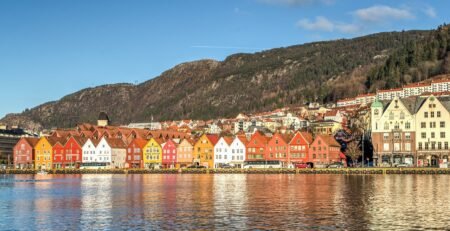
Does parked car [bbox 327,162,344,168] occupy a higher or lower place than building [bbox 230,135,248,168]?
lower

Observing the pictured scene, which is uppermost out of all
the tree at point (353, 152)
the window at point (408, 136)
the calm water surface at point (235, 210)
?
the window at point (408, 136)

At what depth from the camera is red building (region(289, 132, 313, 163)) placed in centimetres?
12962

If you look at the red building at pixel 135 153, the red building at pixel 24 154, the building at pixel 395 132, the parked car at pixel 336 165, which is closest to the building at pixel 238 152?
the parked car at pixel 336 165

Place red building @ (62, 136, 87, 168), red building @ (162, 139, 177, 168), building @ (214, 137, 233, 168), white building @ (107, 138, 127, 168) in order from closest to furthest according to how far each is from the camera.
A: building @ (214, 137, 233, 168)
red building @ (162, 139, 177, 168)
white building @ (107, 138, 127, 168)
red building @ (62, 136, 87, 168)

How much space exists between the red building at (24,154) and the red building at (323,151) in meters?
73.5

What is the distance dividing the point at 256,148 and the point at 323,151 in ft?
52.5

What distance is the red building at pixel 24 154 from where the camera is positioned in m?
159

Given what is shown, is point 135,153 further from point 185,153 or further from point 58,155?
point 58,155

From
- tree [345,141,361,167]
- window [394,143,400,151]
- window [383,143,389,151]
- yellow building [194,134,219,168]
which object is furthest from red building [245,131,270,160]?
window [394,143,400,151]

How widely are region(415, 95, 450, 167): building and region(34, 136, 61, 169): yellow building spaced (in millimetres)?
88770

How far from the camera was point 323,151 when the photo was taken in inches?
5010

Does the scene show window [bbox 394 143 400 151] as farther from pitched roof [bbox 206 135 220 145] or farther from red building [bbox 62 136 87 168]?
red building [bbox 62 136 87 168]

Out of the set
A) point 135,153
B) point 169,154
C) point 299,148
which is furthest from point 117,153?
point 299,148

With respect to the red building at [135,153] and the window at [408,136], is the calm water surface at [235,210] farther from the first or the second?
the red building at [135,153]
